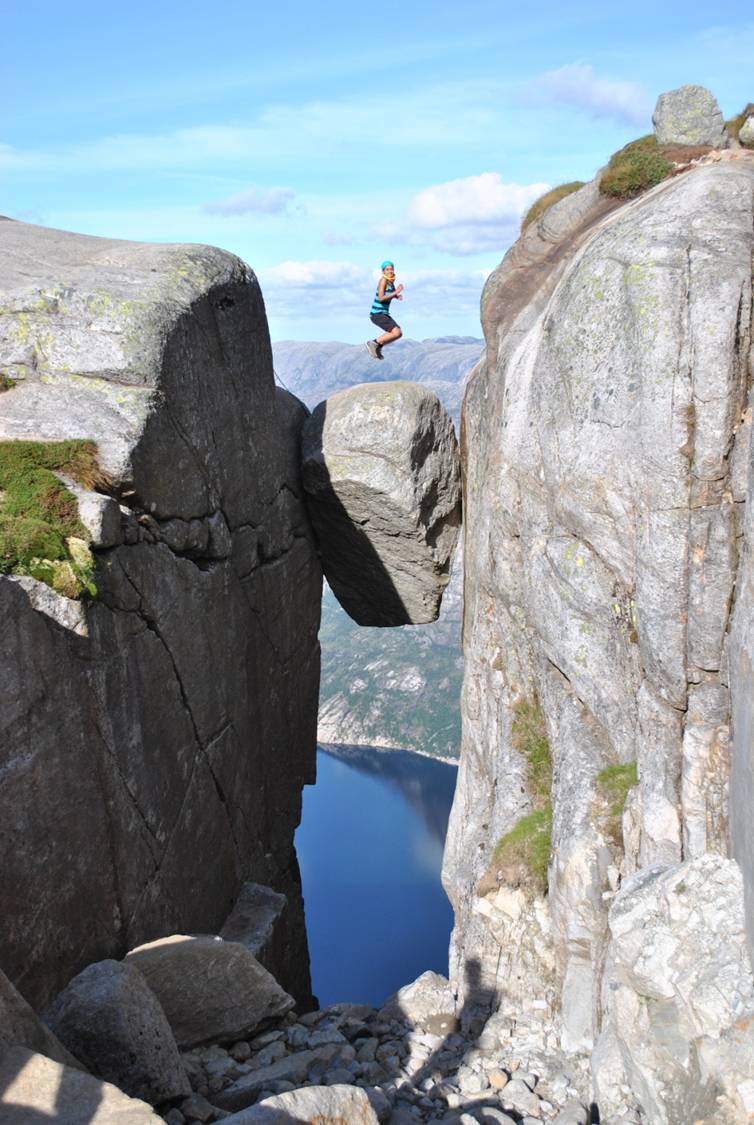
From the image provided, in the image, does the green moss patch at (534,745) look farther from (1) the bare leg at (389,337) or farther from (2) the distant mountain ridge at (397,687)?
(2) the distant mountain ridge at (397,687)

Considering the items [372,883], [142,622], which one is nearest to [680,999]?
[142,622]

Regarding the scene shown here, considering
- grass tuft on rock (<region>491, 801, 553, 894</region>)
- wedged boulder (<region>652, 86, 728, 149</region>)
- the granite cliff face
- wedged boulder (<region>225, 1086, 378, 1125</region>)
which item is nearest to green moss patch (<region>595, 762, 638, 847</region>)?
the granite cliff face

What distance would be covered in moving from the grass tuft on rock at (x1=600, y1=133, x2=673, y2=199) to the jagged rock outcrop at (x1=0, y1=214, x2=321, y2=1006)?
25.6ft

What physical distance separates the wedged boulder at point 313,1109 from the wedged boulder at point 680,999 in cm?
397

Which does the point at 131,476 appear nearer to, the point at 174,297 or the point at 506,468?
the point at 174,297

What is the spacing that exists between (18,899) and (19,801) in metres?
1.19

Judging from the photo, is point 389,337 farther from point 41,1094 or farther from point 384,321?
point 41,1094

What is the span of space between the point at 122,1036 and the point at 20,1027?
7.18 feet

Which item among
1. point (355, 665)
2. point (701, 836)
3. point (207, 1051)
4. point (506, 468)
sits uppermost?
point (506, 468)

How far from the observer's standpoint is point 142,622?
51.2 feet

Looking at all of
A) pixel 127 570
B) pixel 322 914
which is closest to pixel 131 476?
pixel 127 570

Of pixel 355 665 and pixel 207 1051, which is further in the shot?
pixel 355 665

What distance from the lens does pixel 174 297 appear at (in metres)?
17.3

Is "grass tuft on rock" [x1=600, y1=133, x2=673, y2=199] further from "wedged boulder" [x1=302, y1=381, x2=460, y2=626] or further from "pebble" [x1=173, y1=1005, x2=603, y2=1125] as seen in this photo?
"pebble" [x1=173, y1=1005, x2=603, y2=1125]
